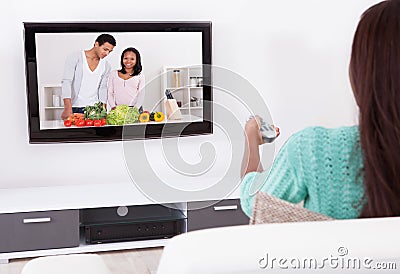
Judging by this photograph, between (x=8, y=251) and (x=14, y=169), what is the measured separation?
631 mm

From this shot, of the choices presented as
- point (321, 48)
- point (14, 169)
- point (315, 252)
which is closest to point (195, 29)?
point (321, 48)

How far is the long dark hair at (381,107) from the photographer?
1330 mm

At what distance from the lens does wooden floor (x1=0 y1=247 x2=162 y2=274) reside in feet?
13.6

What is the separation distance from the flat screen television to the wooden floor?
78 centimetres

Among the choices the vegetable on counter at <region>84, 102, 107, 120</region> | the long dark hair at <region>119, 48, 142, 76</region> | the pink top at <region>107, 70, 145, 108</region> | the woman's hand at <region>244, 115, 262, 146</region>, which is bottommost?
the vegetable on counter at <region>84, 102, 107, 120</region>

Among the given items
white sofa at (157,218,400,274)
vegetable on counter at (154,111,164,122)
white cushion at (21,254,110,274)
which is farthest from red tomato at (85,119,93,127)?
white sofa at (157,218,400,274)

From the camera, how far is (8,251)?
429cm

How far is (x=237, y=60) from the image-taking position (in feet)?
16.3

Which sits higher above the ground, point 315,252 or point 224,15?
point 224,15

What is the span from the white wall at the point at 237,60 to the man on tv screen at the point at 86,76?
0.79 ft

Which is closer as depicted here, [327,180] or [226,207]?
[327,180]

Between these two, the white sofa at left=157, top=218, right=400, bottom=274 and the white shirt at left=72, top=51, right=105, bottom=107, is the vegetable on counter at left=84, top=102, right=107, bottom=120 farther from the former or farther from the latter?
the white sofa at left=157, top=218, right=400, bottom=274

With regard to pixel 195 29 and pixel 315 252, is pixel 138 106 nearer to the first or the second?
pixel 195 29

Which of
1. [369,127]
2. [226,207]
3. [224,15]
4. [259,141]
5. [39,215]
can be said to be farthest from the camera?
[224,15]
